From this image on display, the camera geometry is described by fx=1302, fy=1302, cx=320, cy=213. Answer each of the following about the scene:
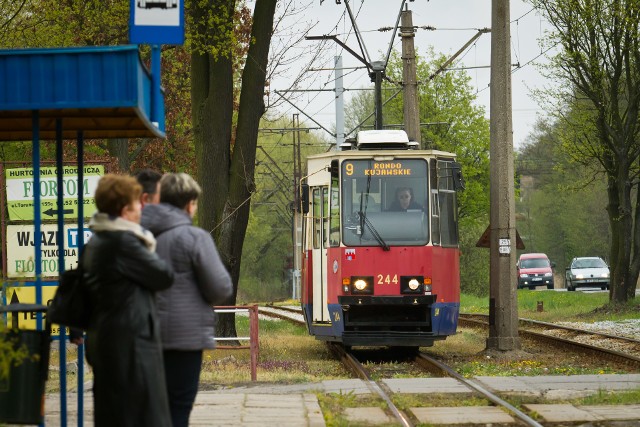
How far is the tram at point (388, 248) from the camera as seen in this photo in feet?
62.3

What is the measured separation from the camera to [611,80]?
34.1 meters

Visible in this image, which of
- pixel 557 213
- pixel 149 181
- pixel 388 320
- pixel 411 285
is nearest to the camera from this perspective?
pixel 149 181

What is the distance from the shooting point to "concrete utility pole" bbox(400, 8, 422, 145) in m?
33.3

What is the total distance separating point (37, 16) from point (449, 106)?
4527cm

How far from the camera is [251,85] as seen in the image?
2142 centimetres

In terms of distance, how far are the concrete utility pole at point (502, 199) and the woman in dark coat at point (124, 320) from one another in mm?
13698

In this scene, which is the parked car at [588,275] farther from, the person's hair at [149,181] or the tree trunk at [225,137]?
the person's hair at [149,181]

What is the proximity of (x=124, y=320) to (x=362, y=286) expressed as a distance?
12.3m

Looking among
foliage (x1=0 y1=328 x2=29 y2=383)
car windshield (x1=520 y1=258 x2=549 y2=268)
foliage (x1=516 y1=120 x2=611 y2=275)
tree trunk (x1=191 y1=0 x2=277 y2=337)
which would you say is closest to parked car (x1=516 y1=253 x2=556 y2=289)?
car windshield (x1=520 y1=258 x2=549 y2=268)

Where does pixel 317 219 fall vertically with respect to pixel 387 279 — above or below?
above

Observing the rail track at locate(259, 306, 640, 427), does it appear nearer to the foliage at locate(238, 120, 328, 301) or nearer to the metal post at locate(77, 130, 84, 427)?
the metal post at locate(77, 130, 84, 427)

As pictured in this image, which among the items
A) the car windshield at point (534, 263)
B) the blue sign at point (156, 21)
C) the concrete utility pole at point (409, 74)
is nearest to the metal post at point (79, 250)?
the blue sign at point (156, 21)

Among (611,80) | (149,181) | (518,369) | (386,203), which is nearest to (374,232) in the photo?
(386,203)

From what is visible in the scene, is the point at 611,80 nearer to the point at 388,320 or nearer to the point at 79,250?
the point at 388,320
